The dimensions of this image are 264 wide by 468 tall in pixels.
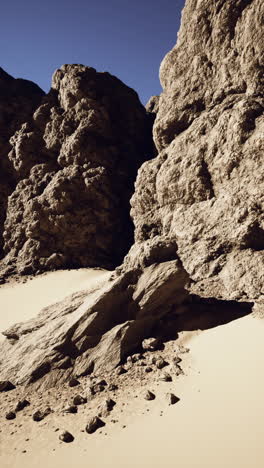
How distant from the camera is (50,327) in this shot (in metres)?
8.50

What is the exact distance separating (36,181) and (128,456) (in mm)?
25766

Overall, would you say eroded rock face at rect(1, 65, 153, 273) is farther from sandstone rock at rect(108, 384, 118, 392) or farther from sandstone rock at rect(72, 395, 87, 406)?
sandstone rock at rect(72, 395, 87, 406)

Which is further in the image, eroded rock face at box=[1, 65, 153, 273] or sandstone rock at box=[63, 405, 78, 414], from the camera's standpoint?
eroded rock face at box=[1, 65, 153, 273]

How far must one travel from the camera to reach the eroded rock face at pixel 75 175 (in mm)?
24500

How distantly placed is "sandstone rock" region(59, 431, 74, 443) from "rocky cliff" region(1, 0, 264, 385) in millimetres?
2022

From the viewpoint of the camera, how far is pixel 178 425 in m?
4.98

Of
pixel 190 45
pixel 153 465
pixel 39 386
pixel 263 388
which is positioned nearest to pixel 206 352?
pixel 263 388

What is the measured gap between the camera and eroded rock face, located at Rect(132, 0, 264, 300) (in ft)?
38.6

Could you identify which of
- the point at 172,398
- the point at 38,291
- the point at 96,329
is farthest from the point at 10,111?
the point at 172,398

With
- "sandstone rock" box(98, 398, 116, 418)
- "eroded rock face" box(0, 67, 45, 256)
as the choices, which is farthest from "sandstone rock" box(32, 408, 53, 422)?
"eroded rock face" box(0, 67, 45, 256)

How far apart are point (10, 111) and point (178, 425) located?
34.9 meters

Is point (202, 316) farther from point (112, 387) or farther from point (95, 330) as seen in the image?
point (112, 387)

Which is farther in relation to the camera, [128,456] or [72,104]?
[72,104]

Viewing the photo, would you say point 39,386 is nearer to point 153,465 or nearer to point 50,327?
point 50,327
